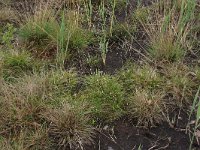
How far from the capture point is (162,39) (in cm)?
336

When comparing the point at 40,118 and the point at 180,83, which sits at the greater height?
the point at 180,83

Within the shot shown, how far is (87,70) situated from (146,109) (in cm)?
73

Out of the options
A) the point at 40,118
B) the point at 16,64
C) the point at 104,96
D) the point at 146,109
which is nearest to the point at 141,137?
the point at 146,109

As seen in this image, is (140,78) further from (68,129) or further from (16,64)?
(16,64)

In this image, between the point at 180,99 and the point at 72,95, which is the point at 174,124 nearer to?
the point at 180,99

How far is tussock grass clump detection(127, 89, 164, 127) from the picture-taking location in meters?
2.91

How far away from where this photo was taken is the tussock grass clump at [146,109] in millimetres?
2912

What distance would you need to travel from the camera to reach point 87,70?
3.42 m

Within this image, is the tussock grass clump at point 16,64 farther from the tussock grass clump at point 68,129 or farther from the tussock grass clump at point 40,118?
the tussock grass clump at point 68,129

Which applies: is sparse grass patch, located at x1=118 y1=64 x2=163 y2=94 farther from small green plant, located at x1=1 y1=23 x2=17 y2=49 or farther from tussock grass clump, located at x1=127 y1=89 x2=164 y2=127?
small green plant, located at x1=1 y1=23 x2=17 y2=49

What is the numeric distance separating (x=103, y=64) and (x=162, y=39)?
546 mm

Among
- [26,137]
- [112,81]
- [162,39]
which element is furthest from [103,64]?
[26,137]

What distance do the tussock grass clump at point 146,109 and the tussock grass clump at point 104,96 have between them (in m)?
0.10

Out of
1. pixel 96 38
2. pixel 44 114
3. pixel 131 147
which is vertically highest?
pixel 96 38
